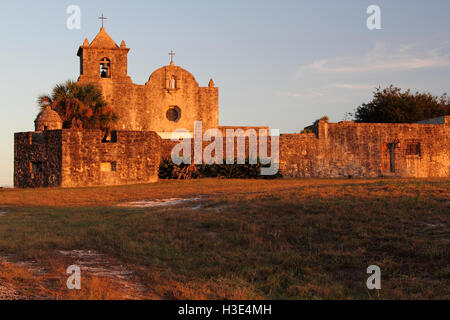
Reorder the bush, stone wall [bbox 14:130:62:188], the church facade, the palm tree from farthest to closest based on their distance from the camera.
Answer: the church facade, the palm tree, the bush, stone wall [bbox 14:130:62:188]

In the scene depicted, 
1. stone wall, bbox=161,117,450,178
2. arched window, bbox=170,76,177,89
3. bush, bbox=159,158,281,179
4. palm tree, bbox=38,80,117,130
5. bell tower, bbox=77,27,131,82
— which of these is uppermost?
bell tower, bbox=77,27,131,82

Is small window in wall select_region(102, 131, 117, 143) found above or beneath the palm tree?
beneath

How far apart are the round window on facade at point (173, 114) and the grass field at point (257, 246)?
26.9 meters

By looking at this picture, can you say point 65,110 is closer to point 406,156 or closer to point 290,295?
point 406,156

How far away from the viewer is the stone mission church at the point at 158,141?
812 inches

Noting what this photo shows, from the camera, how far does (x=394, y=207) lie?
28.9 feet

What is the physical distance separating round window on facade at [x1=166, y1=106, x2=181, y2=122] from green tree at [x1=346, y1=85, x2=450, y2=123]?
57.5 feet

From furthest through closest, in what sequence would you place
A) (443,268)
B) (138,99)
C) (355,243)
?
1. (138,99)
2. (355,243)
3. (443,268)

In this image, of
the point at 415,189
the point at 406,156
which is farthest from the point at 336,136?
the point at 415,189

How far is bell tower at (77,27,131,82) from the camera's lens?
3659cm

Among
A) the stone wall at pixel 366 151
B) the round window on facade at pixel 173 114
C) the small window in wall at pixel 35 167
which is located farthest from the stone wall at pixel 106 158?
the round window on facade at pixel 173 114

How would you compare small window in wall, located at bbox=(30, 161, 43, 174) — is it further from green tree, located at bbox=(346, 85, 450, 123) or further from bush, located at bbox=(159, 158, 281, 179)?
green tree, located at bbox=(346, 85, 450, 123)

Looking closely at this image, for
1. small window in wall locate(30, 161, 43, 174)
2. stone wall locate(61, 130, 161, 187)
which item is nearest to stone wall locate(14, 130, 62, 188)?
small window in wall locate(30, 161, 43, 174)

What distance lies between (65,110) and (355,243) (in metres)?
21.5
